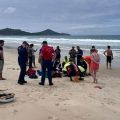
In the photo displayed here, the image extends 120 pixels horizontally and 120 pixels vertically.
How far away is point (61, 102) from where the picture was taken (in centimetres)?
1009

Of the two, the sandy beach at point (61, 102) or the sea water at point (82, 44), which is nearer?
the sandy beach at point (61, 102)

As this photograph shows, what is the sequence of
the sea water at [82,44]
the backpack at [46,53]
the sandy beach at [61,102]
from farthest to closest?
the sea water at [82,44], the backpack at [46,53], the sandy beach at [61,102]

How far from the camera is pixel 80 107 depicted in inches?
374

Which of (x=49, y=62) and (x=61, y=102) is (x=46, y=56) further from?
(x=61, y=102)

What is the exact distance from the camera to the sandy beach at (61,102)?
28.8 ft

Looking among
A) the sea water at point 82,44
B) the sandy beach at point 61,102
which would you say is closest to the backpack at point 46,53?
the sandy beach at point 61,102

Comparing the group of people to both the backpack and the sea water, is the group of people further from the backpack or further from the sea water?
the sea water

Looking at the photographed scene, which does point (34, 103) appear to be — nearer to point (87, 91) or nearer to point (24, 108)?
point (24, 108)

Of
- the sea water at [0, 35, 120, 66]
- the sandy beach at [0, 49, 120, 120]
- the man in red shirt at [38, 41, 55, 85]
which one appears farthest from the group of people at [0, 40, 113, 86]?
the sea water at [0, 35, 120, 66]

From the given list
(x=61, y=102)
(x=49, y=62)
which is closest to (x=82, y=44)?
(x=49, y=62)

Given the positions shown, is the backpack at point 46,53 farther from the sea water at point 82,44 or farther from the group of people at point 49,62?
the sea water at point 82,44

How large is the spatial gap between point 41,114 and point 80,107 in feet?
3.99

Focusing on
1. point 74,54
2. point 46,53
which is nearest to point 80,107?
point 46,53

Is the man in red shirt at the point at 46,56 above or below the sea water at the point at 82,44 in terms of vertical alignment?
above
